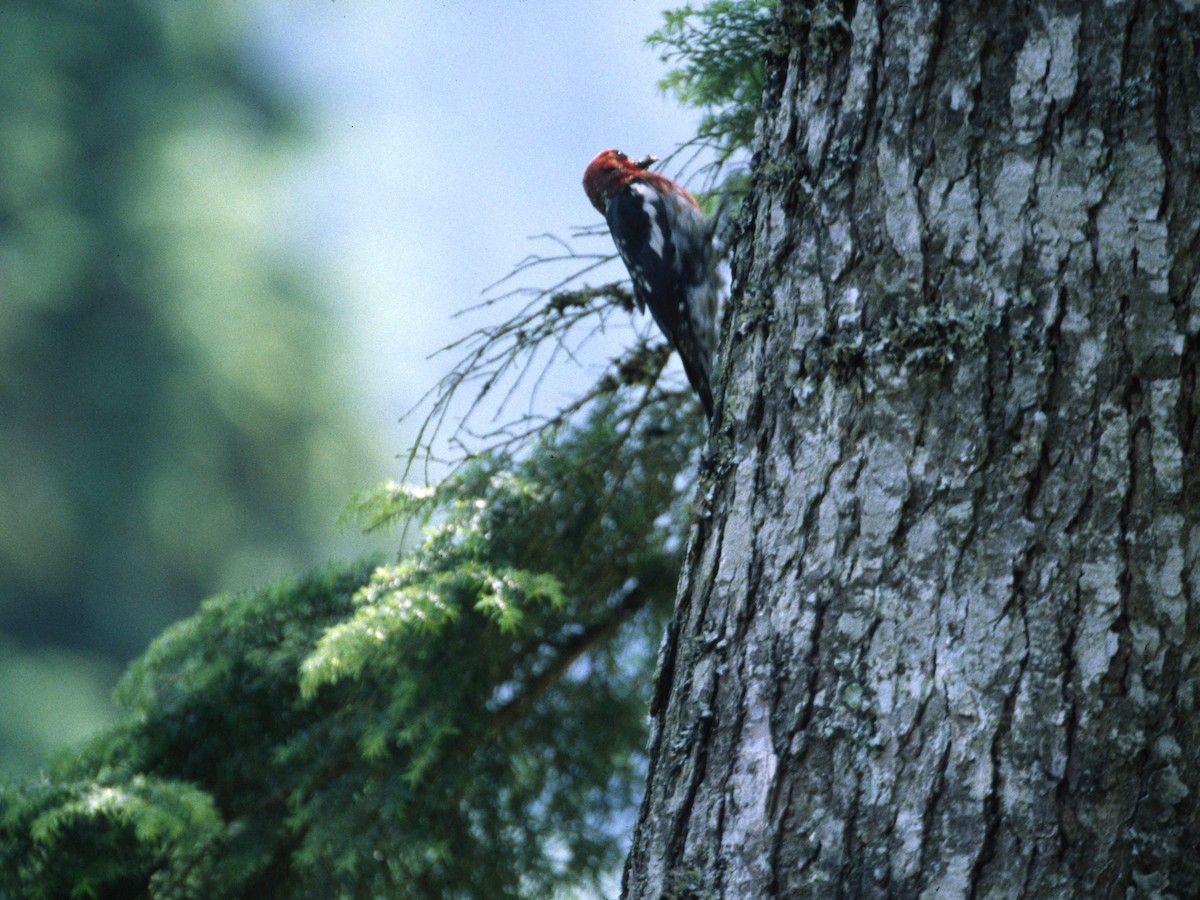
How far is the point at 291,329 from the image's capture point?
24.7 feet

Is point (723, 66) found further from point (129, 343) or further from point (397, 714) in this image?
point (129, 343)

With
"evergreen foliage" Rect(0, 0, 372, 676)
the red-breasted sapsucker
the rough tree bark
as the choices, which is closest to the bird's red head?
the red-breasted sapsucker

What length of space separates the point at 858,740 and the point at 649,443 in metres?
0.92

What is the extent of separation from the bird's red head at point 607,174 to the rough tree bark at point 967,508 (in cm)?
136

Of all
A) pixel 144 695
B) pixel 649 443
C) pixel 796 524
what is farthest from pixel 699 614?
pixel 144 695

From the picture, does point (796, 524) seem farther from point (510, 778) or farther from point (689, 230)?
point (689, 230)

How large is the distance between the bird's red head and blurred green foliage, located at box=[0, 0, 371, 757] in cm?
561

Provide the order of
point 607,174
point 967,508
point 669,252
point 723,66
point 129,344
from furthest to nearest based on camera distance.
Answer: point 129,344 < point 607,174 < point 669,252 < point 723,66 < point 967,508

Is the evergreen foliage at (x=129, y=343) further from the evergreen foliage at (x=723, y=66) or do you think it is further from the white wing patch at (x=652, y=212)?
the evergreen foliage at (x=723, y=66)

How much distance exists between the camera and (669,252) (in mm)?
2129

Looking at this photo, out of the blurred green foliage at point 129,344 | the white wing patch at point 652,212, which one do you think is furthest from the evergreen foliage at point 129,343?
the white wing patch at point 652,212

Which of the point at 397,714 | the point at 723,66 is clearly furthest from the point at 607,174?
the point at 397,714

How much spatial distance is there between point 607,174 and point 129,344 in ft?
19.9

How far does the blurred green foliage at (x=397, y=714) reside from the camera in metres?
1.45
